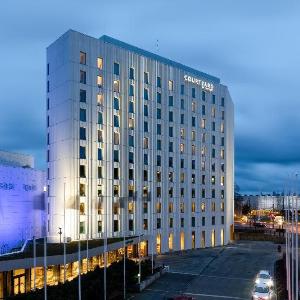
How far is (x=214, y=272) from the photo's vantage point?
210 ft

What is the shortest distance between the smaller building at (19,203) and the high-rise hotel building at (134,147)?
430cm

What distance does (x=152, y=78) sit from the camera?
86.1 metres

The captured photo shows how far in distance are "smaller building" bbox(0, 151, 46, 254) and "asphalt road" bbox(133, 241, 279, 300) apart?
1800cm

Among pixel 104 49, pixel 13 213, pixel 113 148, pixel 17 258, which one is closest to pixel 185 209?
pixel 113 148

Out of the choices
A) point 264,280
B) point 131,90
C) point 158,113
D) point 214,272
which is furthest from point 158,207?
point 264,280

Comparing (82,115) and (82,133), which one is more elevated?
(82,115)

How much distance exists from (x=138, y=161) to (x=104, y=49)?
65.4 ft

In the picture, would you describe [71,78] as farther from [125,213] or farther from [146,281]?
[146,281]

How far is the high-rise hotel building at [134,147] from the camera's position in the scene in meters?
73.0

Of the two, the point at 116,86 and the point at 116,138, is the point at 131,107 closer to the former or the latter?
the point at 116,86

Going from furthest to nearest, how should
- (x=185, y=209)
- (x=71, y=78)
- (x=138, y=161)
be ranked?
(x=185, y=209) → (x=138, y=161) → (x=71, y=78)

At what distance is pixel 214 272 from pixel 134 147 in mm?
27404

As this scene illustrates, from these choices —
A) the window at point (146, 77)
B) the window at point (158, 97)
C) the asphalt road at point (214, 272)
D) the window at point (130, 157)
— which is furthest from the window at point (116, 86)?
the asphalt road at point (214, 272)

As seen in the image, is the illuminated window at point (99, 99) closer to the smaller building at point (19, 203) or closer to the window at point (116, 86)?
the window at point (116, 86)
